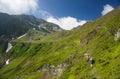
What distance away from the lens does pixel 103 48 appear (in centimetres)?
16538

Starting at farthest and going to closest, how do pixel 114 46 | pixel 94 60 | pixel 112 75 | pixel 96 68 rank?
pixel 114 46 < pixel 94 60 < pixel 96 68 < pixel 112 75

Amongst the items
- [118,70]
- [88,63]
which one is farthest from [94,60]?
[118,70]

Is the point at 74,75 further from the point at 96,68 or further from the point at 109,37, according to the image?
the point at 109,37

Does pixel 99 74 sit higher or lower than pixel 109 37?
lower

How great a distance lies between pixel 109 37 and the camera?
597 ft

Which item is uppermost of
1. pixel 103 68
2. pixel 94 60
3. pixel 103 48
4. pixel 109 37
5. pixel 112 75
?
pixel 109 37

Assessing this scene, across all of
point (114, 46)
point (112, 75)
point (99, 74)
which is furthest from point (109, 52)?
point (112, 75)

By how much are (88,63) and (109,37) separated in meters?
37.6

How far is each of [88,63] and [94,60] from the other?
707 cm

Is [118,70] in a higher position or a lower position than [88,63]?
lower

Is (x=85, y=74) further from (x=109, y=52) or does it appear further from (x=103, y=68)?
(x=109, y=52)

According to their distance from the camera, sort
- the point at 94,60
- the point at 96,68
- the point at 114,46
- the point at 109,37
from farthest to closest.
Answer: the point at 109,37 < the point at 114,46 < the point at 94,60 < the point at 96,68

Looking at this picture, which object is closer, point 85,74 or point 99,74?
point 99,74

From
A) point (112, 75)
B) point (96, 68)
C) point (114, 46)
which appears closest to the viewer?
point (112, 75)
